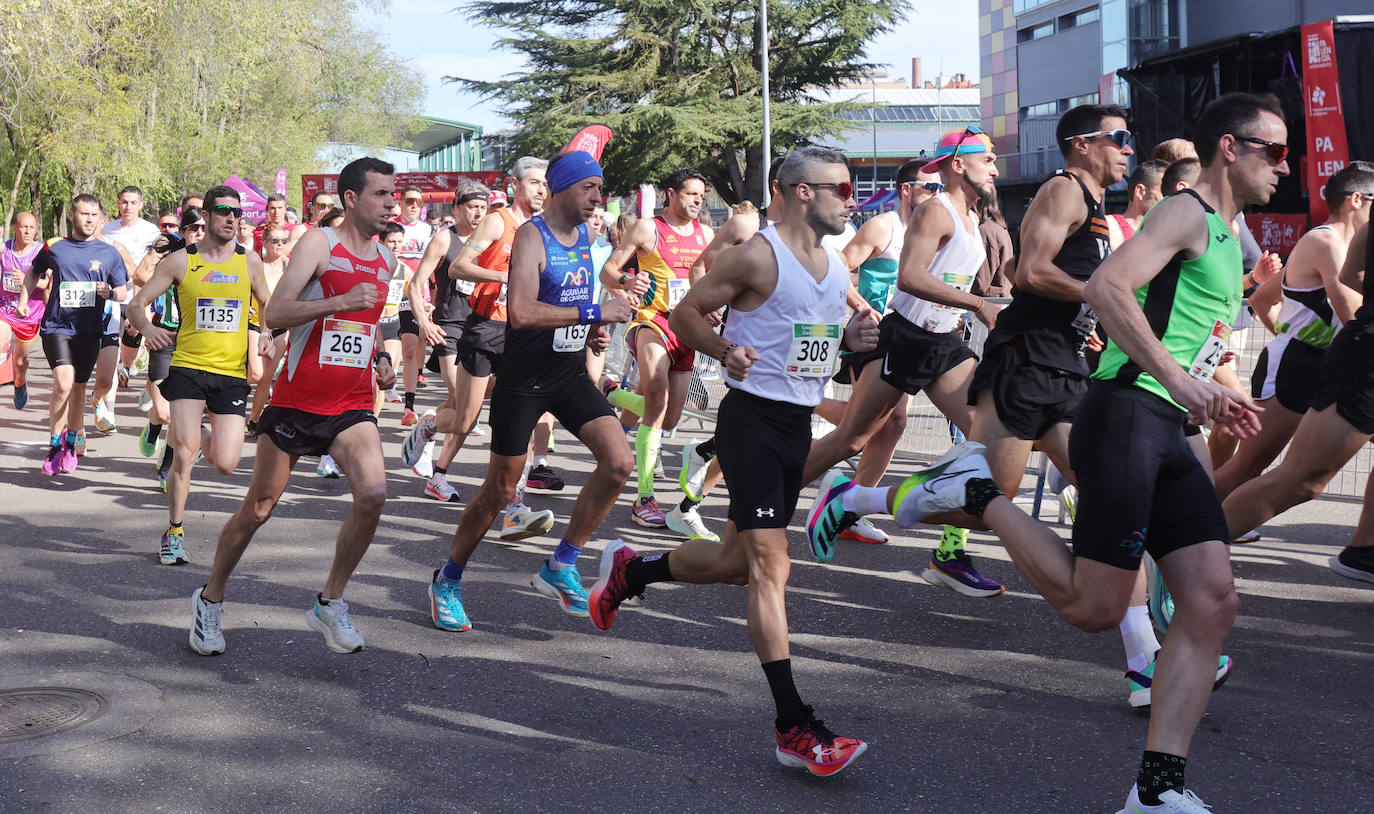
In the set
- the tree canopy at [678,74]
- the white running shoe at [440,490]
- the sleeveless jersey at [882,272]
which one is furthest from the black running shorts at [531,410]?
the tree canopy at [678,74]

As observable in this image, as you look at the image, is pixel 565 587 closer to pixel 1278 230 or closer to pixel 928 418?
pixel 928 418

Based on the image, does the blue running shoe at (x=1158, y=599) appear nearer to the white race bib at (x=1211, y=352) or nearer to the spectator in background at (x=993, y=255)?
the white race bib at (x=1211, y=352)

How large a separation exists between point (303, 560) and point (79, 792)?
10.0 ft

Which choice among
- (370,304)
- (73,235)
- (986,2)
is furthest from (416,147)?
(370,304)

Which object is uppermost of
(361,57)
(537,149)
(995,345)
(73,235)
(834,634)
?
(361,57)

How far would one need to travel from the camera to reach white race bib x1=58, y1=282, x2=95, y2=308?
10.0 meters

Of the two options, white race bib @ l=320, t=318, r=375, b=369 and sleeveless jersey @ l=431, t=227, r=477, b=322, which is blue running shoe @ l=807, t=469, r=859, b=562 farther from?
sleeveless jersey @ l=431, t=227, r=477, b=322

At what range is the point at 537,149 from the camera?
143 feet

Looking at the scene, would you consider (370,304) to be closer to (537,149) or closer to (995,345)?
(995,345)

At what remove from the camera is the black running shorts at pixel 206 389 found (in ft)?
23.2

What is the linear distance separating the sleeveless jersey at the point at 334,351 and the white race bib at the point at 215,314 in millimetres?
1960

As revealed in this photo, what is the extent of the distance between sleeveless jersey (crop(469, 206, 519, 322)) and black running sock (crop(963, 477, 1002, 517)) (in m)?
4.65

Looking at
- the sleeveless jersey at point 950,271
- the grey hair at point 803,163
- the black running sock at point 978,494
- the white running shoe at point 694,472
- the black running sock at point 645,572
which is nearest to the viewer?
the black running sock at point 978,494

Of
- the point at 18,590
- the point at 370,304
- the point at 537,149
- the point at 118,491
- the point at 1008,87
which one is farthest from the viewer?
the point at 1008,87
